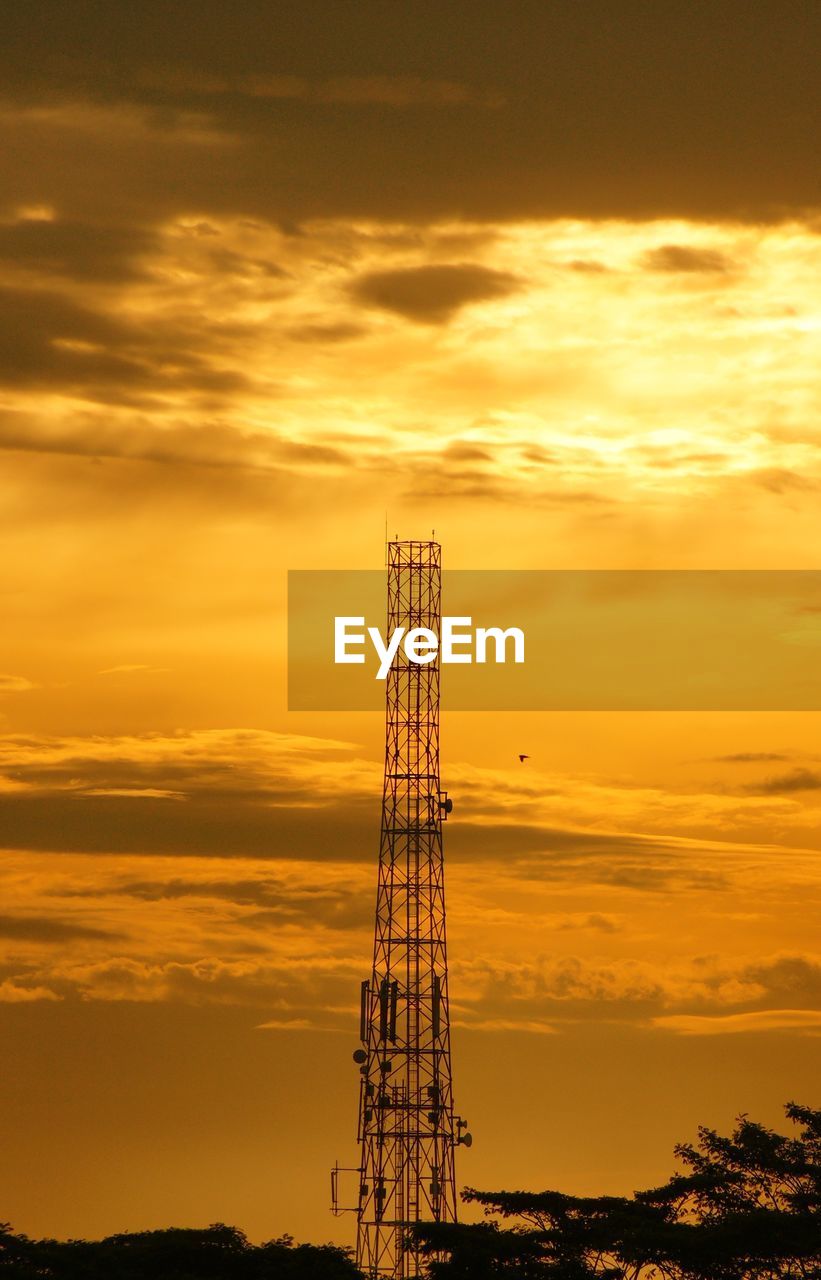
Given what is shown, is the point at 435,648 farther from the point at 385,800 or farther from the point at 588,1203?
the point at 588,1203

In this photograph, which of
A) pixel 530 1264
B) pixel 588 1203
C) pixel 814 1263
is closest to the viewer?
pixel 814 1263

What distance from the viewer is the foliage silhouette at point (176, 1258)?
8431 cm

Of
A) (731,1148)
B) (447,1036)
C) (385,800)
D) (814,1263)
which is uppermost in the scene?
(385,800)

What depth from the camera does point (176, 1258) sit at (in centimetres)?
8806

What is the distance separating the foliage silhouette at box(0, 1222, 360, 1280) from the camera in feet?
277

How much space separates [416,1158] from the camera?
92000 millimetres

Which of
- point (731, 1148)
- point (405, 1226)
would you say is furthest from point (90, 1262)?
point (731, 1148)

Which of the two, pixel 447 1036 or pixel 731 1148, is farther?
pixel 447 1036

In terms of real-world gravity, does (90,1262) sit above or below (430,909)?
below

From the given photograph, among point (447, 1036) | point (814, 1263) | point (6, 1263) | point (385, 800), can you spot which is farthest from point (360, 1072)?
point (814, 1263)

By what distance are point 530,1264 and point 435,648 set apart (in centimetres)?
2633

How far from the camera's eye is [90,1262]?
85125 millimetres

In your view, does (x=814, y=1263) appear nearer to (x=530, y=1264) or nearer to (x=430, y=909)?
(x=530, y=1264)

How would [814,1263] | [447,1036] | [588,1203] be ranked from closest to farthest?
[814,1263], [588,1203], [447,1036]
